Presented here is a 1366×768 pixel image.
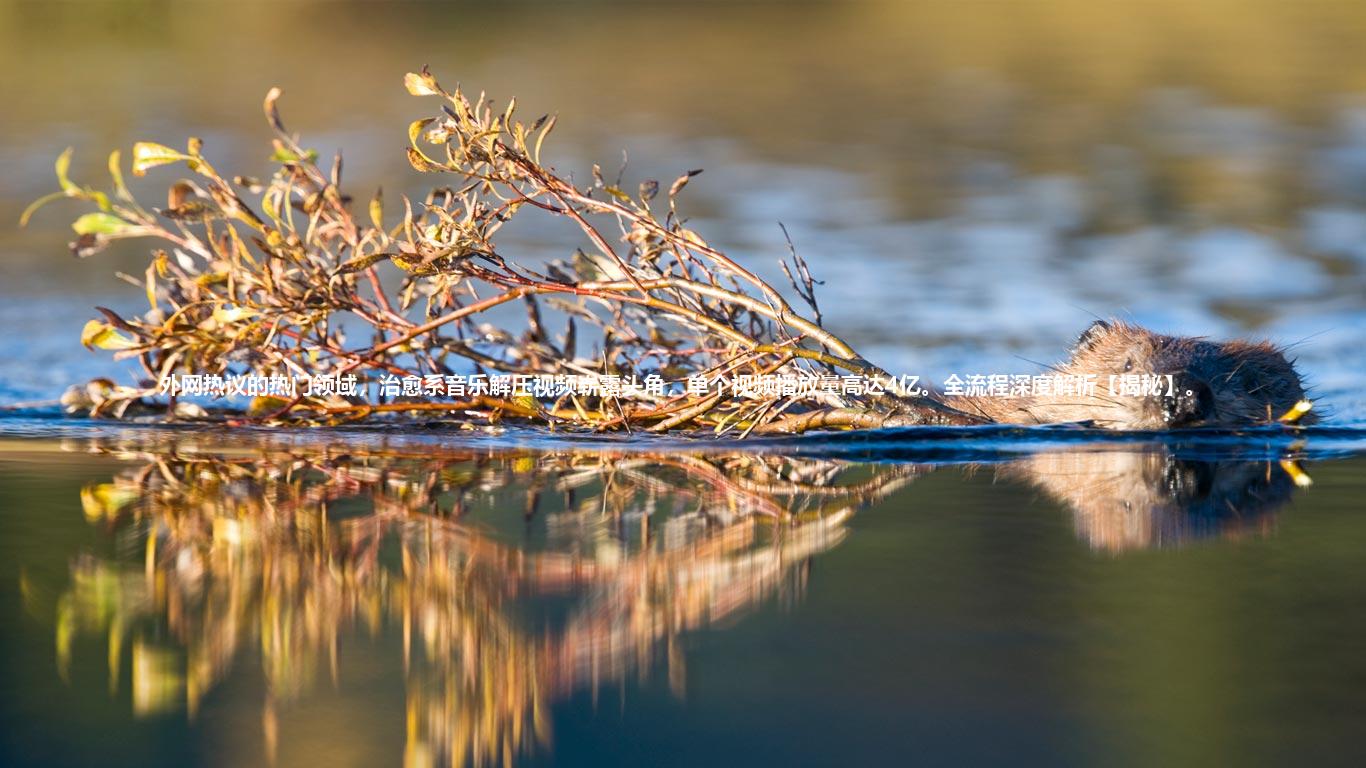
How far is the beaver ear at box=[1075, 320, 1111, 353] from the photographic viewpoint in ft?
19.2

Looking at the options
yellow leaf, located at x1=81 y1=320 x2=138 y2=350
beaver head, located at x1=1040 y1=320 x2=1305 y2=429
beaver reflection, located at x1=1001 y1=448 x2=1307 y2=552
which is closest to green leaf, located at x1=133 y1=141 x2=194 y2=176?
yellow leaf, located at x1=81 y1=320 x2=138 y2=350

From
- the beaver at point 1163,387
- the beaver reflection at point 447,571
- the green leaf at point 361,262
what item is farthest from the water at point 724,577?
the green leaf at point 361,262

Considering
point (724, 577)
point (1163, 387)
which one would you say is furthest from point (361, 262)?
point (1163, 387)

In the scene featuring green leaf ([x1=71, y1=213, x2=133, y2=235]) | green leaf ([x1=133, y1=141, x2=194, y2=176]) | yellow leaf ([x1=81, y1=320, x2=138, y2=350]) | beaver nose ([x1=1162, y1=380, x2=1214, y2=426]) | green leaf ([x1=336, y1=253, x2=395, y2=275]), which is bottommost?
beaver nose ([x1=1162, y1=380, x2=1214, y2=426])

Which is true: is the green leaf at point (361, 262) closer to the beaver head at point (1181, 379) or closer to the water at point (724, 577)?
the water at point (724, 577)

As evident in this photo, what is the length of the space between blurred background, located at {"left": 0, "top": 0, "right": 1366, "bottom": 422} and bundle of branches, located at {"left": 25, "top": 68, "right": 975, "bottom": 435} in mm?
1830

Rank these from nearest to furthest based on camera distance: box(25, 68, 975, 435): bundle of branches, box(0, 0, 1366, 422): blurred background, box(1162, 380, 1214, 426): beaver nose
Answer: box(25, 68, 975, 435): bundle of branches → box(1162, 380, 1214, 426): beaver nose → box(0, 0, 1366, 422): blurred background

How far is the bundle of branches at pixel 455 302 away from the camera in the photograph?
452 centimetres

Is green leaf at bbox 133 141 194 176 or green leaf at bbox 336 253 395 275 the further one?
green leaf at bbox 133 141 194 176

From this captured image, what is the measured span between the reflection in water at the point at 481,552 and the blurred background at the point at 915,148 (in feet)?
8.82

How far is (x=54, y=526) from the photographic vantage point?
10.5ft

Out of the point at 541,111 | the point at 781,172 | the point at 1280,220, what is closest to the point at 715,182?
the point at 781,172

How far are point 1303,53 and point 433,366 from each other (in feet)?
47.7

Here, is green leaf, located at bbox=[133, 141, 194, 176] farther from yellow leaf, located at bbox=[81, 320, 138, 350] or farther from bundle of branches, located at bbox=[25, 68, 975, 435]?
yellow leaf, located at bbox=[81, 320, 138, 350]
